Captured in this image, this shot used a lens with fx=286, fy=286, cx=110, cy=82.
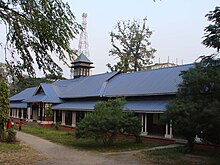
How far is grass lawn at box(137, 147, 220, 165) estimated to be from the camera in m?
13.5

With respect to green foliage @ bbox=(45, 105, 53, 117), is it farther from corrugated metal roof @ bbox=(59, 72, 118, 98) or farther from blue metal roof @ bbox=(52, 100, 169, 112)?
blue metal roof @ bbox=(52, 100, 169, 112)

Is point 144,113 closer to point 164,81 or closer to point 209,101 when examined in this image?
point 164,81

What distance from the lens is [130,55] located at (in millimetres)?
45719

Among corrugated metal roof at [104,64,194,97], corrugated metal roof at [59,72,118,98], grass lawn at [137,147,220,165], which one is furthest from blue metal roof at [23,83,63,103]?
grass lawn at [137,147,220,165]

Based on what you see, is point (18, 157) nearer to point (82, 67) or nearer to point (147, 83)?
point (147, 83)

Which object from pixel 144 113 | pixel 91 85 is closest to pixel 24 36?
pixel 144 113

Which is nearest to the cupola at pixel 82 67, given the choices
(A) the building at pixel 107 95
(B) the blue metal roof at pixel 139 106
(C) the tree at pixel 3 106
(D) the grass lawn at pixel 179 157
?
(A) the building at pixel 107 95

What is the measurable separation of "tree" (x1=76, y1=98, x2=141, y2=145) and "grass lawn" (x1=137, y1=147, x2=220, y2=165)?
9.12ft

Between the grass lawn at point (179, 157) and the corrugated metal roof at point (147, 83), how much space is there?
607 centimetres

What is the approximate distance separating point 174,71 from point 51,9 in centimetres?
1991

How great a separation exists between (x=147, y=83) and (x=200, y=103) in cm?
1375

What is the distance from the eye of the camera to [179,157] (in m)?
14.6

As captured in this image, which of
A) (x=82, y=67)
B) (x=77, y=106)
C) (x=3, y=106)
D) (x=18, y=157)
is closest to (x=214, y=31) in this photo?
(x=18, y=157)

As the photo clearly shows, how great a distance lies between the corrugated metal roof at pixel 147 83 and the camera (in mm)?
23108
